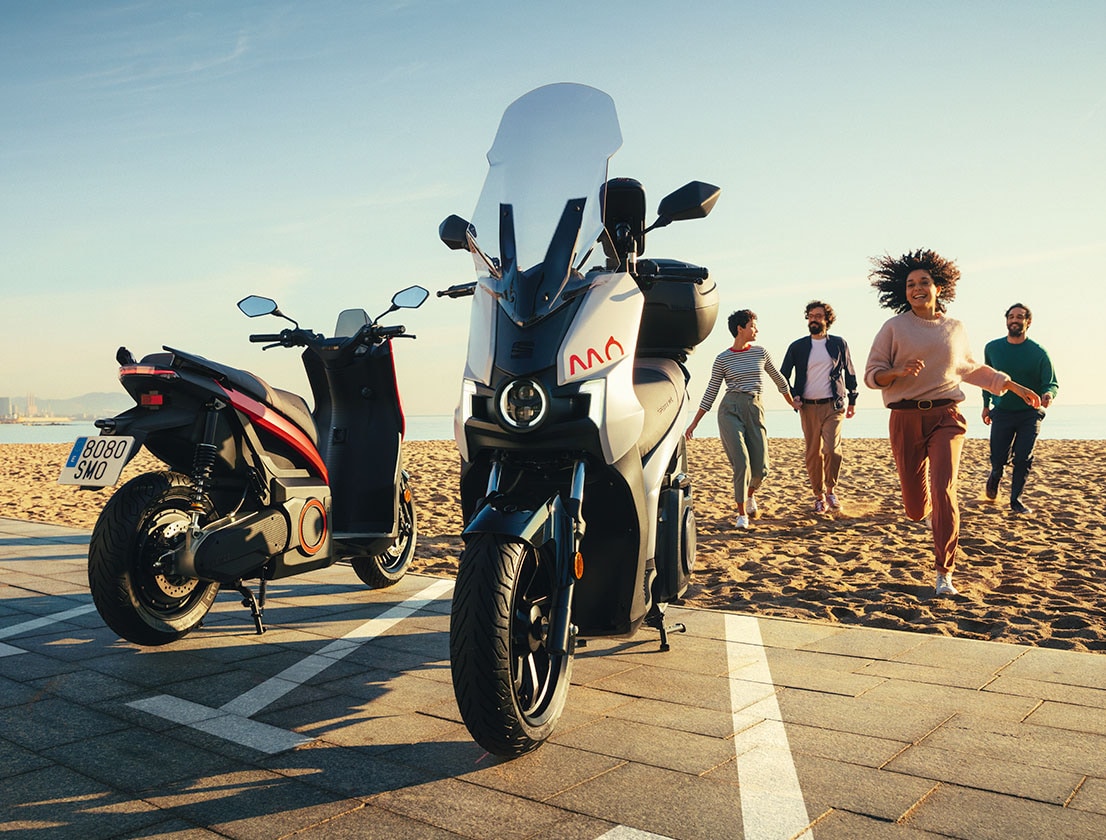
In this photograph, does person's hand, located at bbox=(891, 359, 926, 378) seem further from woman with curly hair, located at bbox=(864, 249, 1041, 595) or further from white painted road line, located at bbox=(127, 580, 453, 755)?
white painted road line, located at bbox=(127, 580, 453, 755)

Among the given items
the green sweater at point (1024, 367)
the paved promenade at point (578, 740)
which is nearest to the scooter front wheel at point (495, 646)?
the paved promenade at point (578, 740)

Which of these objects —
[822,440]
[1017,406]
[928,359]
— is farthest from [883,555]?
[1017,406]

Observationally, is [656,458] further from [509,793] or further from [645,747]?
[509,793]

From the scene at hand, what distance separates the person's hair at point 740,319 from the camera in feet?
30.4

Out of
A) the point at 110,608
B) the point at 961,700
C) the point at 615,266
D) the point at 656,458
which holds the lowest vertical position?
the point at 961,700

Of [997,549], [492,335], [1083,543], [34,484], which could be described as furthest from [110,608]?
[34,484]

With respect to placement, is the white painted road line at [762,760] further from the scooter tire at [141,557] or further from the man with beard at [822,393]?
the man with beard at [822,393]

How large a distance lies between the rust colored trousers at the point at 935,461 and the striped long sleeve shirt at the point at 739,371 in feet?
10.2

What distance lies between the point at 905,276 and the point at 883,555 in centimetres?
229

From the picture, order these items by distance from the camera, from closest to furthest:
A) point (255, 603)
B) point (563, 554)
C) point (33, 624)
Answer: point (563, 554) → point (255, 603) → point (33, 624)

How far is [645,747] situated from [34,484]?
50.6ft

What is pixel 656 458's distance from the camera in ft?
12.2

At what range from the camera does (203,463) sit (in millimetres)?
4355

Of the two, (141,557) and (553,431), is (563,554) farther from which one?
(141,557)
